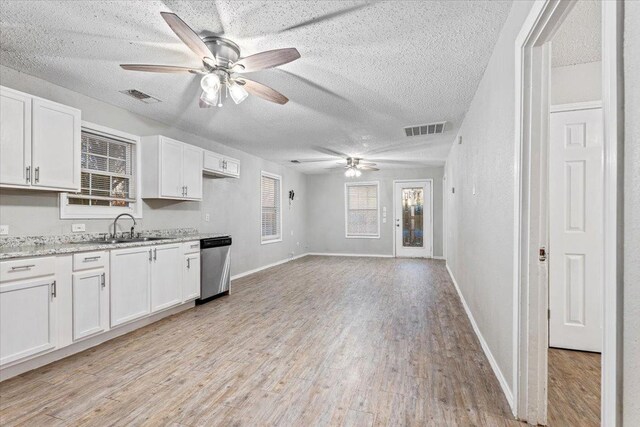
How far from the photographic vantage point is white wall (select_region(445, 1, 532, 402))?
1958mm

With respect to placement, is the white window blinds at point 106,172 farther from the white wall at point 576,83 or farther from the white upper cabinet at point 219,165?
the white wall at point 576,83

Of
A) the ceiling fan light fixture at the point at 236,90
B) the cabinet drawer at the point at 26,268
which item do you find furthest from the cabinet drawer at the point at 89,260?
the ceiling fan light fixture at the point at 236,90

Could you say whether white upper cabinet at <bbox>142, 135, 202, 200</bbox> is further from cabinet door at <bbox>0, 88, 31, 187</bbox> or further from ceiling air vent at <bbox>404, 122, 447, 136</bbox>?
ceiling air vent at <bbox>404, 122, 447, 136</bbox>

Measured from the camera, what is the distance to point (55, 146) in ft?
9.23

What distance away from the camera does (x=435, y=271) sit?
642cm

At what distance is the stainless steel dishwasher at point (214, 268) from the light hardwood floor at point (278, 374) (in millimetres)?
330

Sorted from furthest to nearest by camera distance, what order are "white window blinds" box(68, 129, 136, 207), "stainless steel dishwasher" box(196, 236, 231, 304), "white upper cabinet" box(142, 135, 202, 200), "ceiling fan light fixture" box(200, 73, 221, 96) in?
1. "stainless steel dishwasher" box(196, 236, 231, 304)
2. "white upper cabinet" box(142, 135, 202, 200)
3. "white window blinds" box(68, 129, 136, 207)
4. "ceiling fan light fixture" box(200, 73, 221, 96)

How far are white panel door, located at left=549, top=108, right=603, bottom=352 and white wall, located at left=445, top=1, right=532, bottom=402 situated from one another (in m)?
0.55

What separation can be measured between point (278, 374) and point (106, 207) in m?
2.80

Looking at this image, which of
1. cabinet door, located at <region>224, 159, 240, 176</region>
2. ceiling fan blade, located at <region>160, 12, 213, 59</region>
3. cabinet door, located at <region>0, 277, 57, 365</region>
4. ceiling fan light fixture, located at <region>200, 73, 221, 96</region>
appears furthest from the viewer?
cabinet door, located at <region>224, 159, 240, 176</region>

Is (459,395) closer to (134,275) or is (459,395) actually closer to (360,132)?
(134,275)

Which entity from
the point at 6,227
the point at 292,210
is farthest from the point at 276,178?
the point at 6,227

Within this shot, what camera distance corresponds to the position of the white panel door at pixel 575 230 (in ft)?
8.36

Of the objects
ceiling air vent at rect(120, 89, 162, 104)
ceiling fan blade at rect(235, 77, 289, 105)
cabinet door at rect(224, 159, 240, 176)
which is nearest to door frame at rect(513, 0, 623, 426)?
ceiling fan blade at rect(235, 77, 289, 105)
